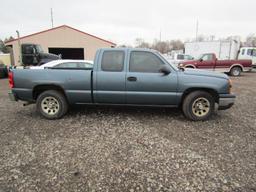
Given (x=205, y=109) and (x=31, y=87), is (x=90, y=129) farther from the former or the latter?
(x=205, y=109)

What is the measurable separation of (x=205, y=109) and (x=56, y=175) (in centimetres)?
355

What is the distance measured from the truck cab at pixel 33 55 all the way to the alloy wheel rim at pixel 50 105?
34.6 feet

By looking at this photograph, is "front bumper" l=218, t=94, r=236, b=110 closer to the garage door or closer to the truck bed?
the truck bed

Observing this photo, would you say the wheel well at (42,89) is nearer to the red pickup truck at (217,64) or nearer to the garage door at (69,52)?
the red pickup truck at (217,64)

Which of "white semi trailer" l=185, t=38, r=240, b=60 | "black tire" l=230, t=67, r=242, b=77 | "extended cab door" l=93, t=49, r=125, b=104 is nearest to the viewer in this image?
"extended cab door" l=93, t=49, r=125, b=104

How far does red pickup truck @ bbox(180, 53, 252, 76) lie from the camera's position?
1387cm

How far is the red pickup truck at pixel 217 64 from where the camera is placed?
13.9 metres

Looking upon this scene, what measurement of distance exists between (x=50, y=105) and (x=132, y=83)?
6.98 ft

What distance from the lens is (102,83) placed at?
14.5 feet

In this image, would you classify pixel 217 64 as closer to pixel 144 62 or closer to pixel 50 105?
pixel 144 62

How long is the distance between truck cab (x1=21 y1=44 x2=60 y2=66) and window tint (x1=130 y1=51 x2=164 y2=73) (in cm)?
1145

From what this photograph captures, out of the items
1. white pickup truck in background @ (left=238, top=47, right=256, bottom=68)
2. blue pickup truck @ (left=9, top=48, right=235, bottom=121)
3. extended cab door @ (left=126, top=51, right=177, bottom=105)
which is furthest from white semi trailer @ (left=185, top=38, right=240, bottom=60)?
extended cab door @ (left=126, top=51, right=177, bottom=105)

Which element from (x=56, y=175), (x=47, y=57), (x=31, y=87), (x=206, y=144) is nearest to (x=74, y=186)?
(x=56, y=175)

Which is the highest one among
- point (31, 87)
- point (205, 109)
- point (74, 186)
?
point (31, 87)
